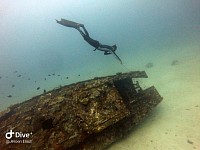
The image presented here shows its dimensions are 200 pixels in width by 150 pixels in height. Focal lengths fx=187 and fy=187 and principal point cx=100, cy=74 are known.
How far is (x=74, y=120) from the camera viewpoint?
5.50m

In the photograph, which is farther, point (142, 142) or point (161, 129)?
point (161, 129)

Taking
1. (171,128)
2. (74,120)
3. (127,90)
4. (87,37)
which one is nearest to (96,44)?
(87,37)

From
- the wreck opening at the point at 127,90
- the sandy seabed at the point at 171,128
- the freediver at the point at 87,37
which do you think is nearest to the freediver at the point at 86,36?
the freediver at the point at 87,37

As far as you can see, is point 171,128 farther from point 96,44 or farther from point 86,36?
point 86,36

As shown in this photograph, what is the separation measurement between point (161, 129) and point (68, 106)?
3481mm

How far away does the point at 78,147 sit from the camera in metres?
5.32

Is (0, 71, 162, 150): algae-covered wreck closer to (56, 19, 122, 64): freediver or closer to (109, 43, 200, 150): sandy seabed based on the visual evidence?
(109, 43, 200, 150): sandy seabed

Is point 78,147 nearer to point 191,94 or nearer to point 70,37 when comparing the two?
point 191,94

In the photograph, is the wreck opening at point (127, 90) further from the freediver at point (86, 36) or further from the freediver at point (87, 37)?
the freediver at point (86, 36)

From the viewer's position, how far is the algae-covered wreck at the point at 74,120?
5.14 meters

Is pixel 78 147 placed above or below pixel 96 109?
below

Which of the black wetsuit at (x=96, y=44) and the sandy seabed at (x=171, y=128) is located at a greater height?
the black wetsuit at (x=96, y=44)

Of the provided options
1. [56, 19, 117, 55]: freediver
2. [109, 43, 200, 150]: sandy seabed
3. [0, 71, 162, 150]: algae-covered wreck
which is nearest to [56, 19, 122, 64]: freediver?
[56, 19, 117, 55]: freediver

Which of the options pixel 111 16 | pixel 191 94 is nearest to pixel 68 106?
pixel 191 94
